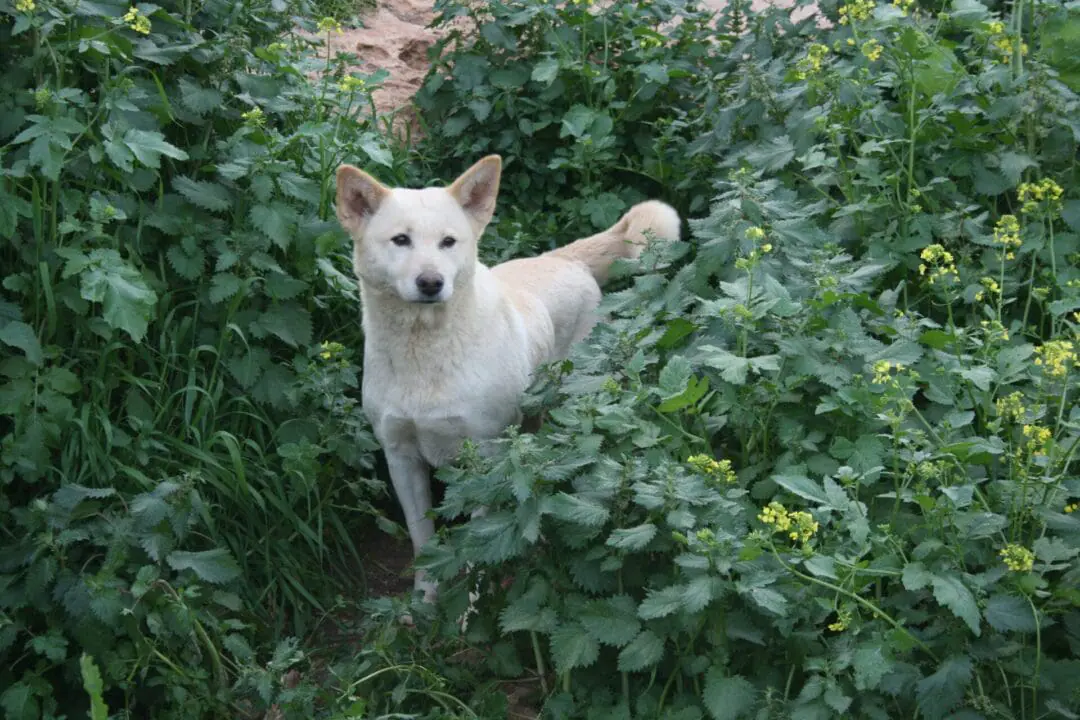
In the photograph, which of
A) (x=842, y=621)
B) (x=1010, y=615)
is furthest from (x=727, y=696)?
(x=1010, y=615)

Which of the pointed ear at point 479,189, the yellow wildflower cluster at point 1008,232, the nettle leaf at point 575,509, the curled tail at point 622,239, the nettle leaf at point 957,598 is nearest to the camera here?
the nettle leaf at point 957,598

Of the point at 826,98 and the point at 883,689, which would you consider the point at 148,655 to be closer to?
the point at 883,689

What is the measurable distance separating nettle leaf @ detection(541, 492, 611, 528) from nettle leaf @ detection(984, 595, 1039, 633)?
3.32 ft

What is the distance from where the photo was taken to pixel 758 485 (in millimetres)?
3797

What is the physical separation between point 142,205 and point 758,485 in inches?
101

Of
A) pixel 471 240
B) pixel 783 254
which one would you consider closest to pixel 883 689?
pixel 783 254

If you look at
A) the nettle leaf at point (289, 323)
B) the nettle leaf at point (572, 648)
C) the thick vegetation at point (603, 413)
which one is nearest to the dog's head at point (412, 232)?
the thick vegetation at point (603, 413)

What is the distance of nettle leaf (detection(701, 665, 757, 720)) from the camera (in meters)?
3.26

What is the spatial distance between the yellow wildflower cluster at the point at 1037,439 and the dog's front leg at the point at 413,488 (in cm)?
222

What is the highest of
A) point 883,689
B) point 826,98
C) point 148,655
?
point 826,98

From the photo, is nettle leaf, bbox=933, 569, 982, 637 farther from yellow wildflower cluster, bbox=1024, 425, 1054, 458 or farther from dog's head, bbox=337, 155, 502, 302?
dog's head, bbox=337, 155, 502, 302

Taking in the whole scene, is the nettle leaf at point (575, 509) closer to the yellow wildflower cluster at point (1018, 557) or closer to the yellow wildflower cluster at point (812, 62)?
the yellow wildflower cluster at point (1018, 557)

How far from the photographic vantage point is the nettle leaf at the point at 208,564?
4.07m

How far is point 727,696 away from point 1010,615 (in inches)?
29.0
